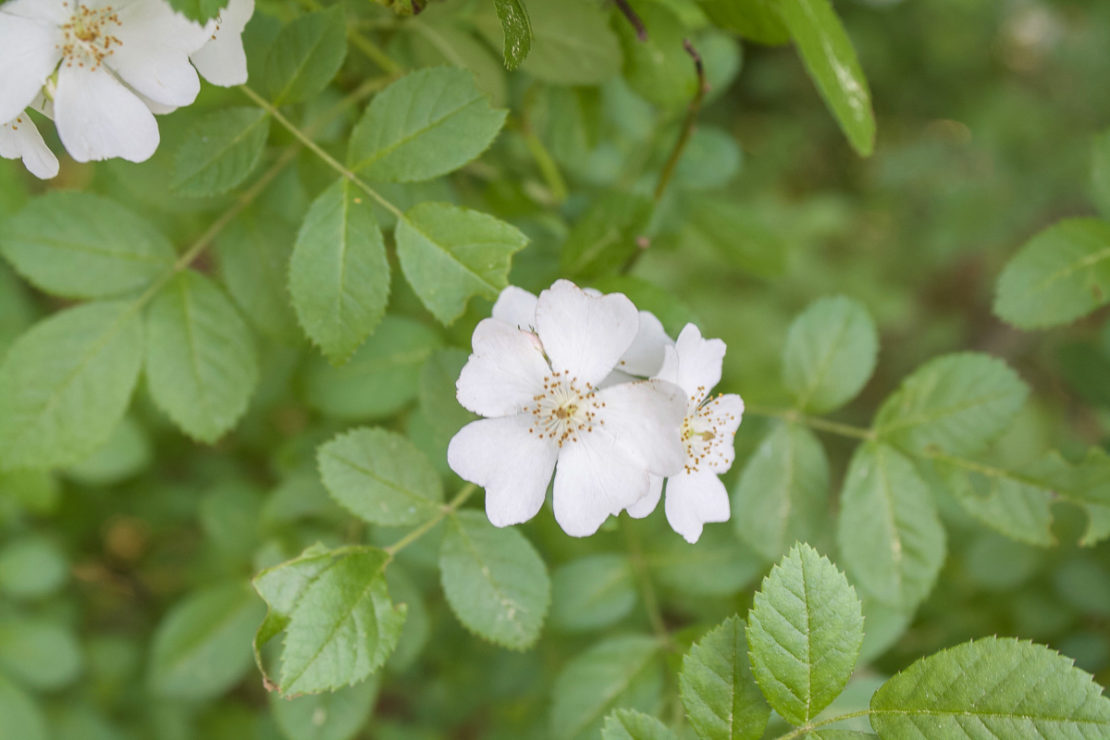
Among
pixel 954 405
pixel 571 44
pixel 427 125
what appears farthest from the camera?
pixel 954 405

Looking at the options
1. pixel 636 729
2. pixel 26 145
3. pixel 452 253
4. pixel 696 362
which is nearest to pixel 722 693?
pixel 636 729

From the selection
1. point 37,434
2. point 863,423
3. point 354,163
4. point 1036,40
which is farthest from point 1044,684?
point 1036,40

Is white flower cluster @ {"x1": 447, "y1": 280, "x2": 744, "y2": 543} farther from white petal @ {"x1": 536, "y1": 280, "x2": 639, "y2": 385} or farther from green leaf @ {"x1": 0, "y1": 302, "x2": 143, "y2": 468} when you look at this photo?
green leaf @ {"x1": 0, "y1": 302, "x2": 143, "y2": 468}

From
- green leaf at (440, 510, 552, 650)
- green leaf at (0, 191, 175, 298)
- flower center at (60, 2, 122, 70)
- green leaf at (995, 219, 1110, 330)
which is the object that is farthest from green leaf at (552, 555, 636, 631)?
flower center at (60, 2, 122, 70)

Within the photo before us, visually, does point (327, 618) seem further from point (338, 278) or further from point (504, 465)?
point (338, 278)

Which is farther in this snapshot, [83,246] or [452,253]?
[83,246]

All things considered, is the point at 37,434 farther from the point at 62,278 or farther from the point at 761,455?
the point at 761,455

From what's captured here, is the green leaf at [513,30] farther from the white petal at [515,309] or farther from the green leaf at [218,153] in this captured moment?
the green leaf at [218,153]
